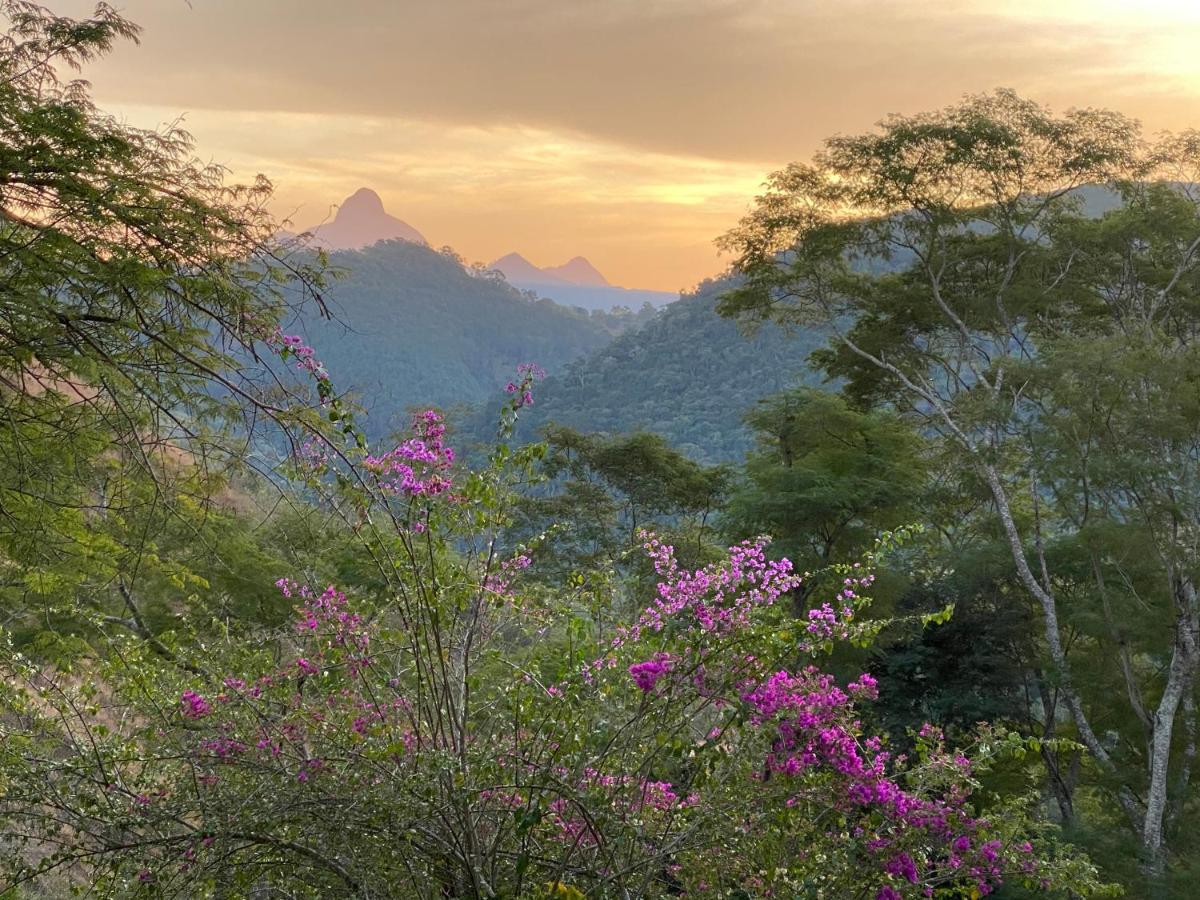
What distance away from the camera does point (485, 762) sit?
8.52 ft

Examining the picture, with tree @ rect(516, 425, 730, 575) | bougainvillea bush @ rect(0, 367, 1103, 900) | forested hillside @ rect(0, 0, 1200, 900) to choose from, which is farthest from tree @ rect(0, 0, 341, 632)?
tree @ rect(516, 425, 730, 575)

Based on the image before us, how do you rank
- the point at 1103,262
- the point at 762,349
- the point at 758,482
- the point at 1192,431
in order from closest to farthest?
1. the point at 1192,431
2. the point at 1103,262
3. the point at 758,482
4. the point at 762,349

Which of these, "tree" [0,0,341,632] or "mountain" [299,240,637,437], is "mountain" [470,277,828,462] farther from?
"mountain" [299,240,637,437]

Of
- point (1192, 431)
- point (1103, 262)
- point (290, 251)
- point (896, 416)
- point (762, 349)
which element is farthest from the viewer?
point (762, 349)

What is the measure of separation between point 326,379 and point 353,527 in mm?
398

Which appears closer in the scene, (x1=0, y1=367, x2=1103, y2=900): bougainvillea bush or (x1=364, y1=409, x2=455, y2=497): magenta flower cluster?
(x1=0, y1=367, x2=1103, y2=900): bougainvillea bush

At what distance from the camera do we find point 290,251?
330cm

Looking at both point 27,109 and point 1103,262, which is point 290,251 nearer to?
point 27,109

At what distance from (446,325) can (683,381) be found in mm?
79136

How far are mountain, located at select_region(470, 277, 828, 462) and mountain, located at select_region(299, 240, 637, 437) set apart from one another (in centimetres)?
5197

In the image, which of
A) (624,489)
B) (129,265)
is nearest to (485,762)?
(129,265)

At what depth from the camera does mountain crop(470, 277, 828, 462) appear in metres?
45.6

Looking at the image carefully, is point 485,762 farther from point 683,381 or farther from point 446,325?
point 446,325

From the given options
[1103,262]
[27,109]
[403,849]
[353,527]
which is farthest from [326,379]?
[1103,262]
